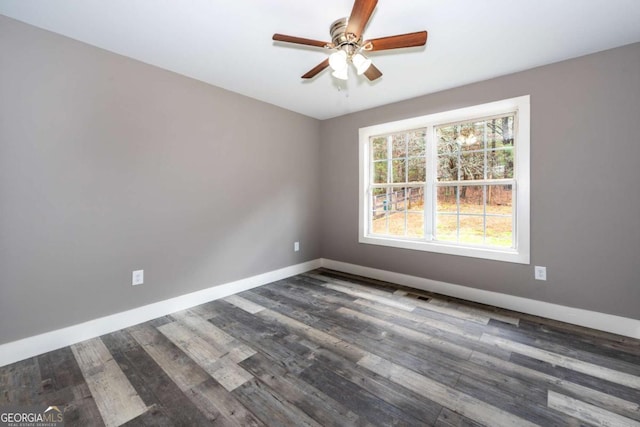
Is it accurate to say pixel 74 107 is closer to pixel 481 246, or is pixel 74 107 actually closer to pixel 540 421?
pixel 540 421

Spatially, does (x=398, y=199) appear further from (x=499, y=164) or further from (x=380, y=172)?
(x=499, y=164)

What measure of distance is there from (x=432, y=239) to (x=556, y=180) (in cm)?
130

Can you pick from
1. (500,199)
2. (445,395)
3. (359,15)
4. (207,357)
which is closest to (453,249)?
(500,199)

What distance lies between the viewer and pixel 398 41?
1671mm

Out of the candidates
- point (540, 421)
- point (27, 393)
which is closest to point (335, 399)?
point (540, 421)

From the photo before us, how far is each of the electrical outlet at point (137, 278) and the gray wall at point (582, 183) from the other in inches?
131

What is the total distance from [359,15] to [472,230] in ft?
8.30

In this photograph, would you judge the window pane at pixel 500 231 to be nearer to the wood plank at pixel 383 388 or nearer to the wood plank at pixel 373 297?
the wood plank at pixel 373 297

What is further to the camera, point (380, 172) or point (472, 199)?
point (380, 172)

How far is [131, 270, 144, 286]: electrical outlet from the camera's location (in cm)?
242

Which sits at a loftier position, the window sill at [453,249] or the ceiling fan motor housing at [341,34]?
the ceiling fan motor housing at [341,34]

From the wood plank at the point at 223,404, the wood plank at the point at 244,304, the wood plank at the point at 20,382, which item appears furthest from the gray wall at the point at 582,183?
the wood plank at the point at 20,382

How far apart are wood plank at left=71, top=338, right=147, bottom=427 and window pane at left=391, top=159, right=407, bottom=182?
331 cm

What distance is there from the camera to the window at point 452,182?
9.00ft
